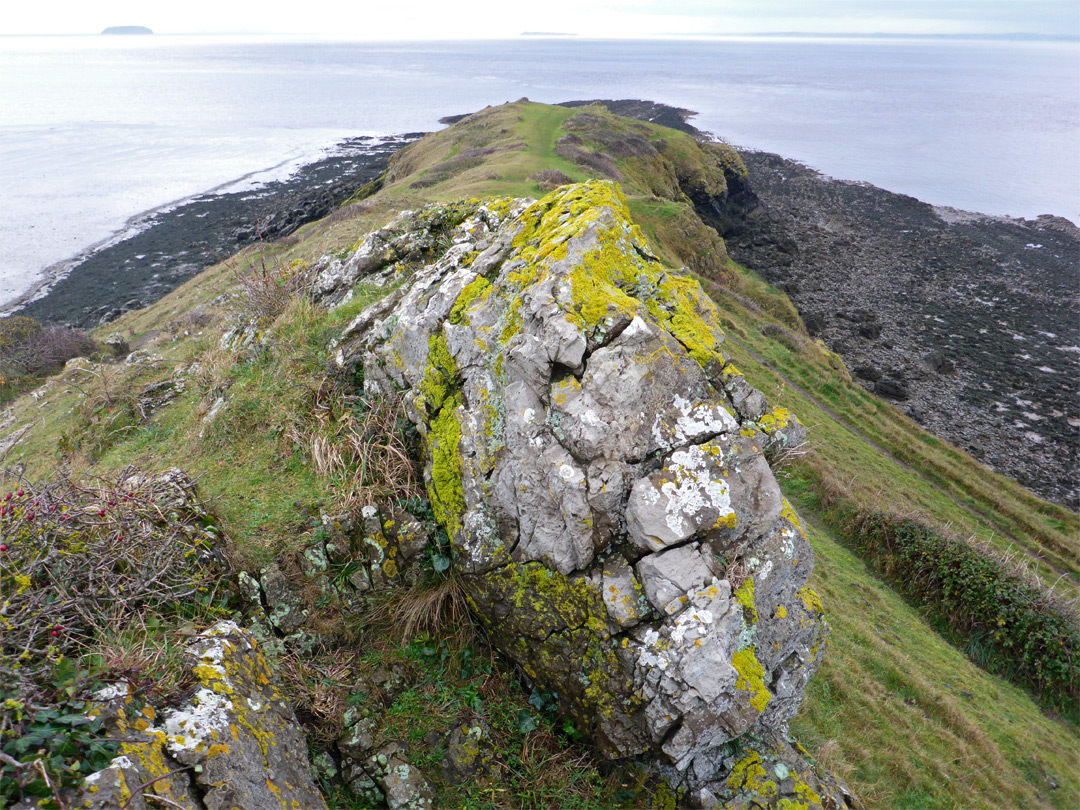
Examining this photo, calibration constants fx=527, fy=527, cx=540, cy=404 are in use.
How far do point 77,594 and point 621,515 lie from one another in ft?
15.4

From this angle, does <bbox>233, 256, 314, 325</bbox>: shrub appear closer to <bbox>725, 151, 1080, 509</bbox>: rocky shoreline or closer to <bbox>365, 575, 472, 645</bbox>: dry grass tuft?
<bbox>365, 575, 472, 645</bbox>: dry grass tuft

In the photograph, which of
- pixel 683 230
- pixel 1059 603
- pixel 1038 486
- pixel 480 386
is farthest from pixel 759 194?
pixel 480 386

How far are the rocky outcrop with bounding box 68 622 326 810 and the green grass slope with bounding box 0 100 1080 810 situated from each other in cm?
54

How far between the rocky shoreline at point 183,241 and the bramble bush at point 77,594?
24.6 m

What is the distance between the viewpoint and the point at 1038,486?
26516 millimetres

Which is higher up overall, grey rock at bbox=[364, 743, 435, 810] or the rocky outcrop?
the rocky outcrop

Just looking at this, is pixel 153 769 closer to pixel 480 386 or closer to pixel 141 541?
pixel 141 541

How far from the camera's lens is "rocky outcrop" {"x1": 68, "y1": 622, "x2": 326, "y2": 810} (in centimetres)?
320

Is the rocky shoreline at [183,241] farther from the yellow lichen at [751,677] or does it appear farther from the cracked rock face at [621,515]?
the yellow lichen at [751,677]

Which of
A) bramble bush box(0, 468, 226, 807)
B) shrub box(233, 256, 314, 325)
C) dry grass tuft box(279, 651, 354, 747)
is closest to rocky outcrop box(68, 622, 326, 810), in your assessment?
bramble bush box(0, 468, 226, 807)

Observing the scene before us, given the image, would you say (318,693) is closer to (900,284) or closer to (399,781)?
(399,781)

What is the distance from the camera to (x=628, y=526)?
5.24 m

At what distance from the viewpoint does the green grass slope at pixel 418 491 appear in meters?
5.52

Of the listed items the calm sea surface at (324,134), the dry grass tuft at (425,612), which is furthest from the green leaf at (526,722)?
the calm sea surface at (324,134)
